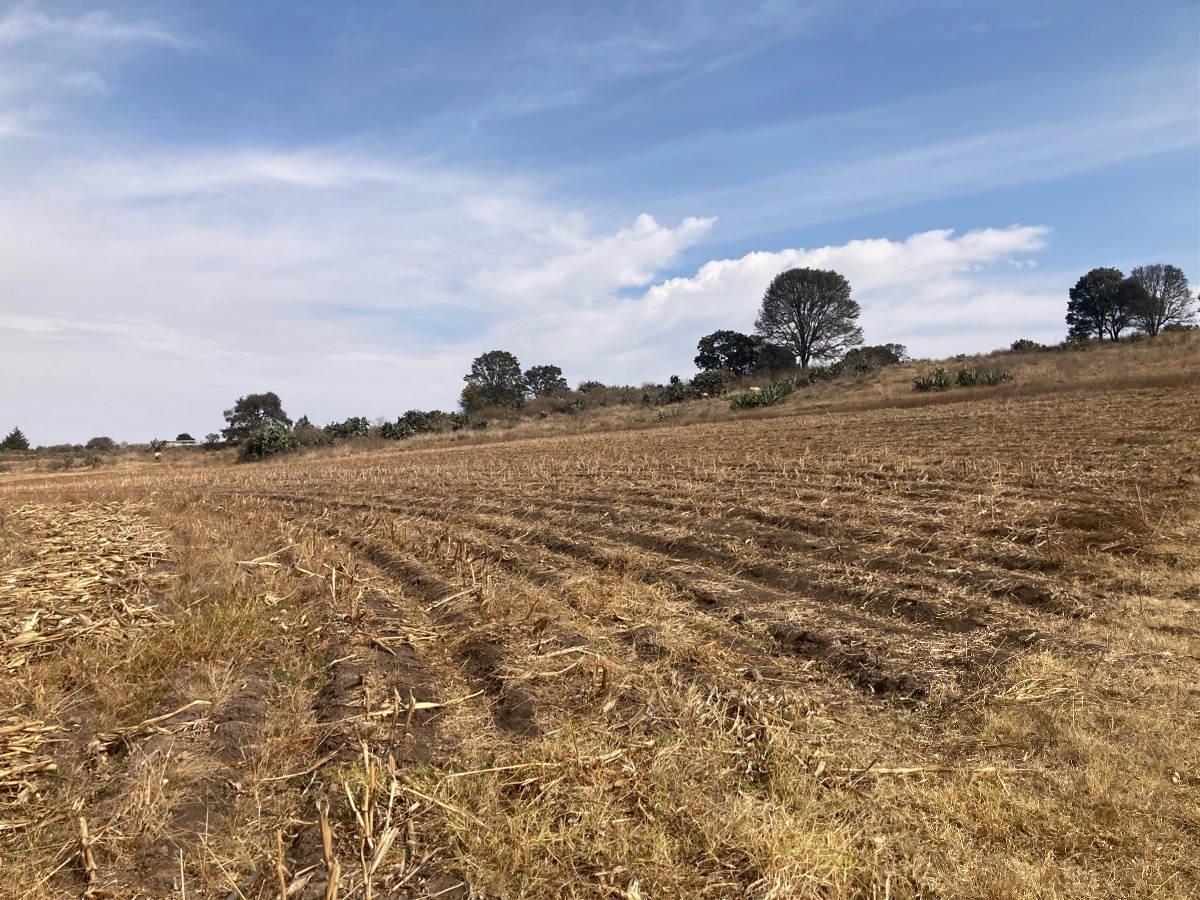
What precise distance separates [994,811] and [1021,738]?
850 millimetres

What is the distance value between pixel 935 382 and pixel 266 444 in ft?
106

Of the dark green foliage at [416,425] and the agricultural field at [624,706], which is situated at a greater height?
the dark green foliage at [416,425]

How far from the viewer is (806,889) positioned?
261 cm

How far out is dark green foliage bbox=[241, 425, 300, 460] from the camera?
36.0m

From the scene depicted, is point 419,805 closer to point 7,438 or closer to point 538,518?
point 538,518

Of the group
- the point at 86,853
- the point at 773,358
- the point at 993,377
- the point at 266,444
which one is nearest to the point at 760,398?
the point at 993,377

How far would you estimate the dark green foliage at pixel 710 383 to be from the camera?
4262cm

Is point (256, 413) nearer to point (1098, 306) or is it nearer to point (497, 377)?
point (497, 377)

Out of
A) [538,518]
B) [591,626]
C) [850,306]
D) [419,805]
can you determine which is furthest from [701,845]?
[850,306]

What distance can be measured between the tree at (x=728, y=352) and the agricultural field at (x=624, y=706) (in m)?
47.1

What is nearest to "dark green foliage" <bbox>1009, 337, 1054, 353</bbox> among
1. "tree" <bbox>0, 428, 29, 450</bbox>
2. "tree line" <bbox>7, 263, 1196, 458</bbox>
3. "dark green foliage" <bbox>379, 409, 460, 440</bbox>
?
"tree line" <bbox>7, 263, 1196, 458</bbox>

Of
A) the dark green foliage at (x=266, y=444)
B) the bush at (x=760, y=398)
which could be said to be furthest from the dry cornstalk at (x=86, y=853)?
the dark green foliage at (x=266, y=444)

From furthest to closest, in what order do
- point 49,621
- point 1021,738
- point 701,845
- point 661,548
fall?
point 661,548 → point 49,621 → point 1021,738 → point 701,845

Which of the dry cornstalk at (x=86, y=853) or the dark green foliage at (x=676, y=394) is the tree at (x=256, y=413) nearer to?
the dark green foliage at (x=676, y=394)
